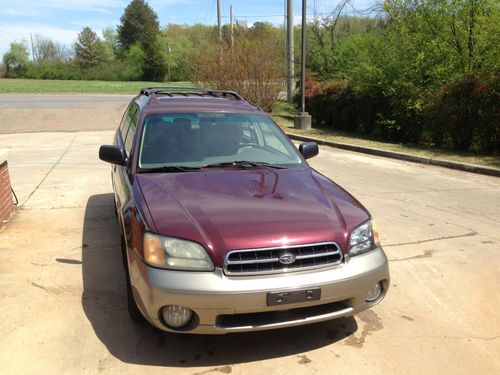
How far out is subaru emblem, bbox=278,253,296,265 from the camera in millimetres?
2865

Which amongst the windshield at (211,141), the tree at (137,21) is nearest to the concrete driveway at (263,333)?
the windshield at (211,141)

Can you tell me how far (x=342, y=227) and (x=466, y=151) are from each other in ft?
32.9

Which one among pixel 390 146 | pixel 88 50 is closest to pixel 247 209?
pixel 390 146

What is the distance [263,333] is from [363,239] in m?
0.95

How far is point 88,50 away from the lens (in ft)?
292

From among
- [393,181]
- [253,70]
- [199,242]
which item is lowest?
[393,181]

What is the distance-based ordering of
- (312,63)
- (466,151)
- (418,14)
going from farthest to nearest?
1. (312,63)
2. (418,14)
3. (466,151)

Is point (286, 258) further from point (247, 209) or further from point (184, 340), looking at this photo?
point (184, 340)

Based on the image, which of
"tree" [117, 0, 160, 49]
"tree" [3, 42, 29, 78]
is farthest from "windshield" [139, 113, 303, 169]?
"tree" [117, 0, 160, 49]

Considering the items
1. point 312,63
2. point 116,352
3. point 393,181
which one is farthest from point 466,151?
point 312,63

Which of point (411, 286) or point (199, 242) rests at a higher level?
point (199, 242)

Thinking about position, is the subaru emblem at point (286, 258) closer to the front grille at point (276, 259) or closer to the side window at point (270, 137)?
the front grille at point (276, 259)

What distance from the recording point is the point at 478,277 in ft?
14.6

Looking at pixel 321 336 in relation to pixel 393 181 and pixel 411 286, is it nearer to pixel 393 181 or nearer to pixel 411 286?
pixel 411 286
